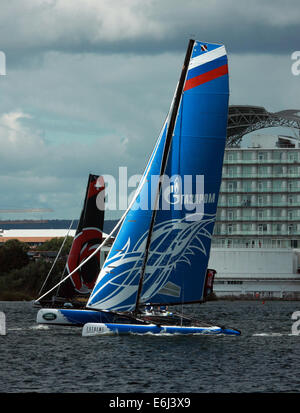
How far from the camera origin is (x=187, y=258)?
2410 inches

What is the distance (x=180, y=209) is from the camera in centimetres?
6031

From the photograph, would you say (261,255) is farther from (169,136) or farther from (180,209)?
(169,136)

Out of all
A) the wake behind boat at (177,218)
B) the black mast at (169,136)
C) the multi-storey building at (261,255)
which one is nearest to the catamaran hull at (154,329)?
the wake behind boat at (177,218)

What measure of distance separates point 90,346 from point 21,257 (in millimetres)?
136831

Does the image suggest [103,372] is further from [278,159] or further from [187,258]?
[278,159]

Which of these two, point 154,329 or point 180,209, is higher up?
point 180,209

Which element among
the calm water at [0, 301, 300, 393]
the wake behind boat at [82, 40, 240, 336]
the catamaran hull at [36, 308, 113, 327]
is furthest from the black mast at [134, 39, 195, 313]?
the calm water at [0, 301, 300, 393]

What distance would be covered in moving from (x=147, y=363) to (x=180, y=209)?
41.2 feet

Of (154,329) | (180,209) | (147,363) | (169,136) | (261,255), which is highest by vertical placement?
(169,136)

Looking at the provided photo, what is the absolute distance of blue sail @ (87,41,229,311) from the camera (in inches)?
2328

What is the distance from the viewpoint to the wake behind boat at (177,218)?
5906cm

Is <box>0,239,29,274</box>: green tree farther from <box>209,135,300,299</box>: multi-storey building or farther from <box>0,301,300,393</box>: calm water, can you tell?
<box>0,301,300,393</box>: calm water

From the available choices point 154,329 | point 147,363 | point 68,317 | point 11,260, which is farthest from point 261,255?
point 147,363
